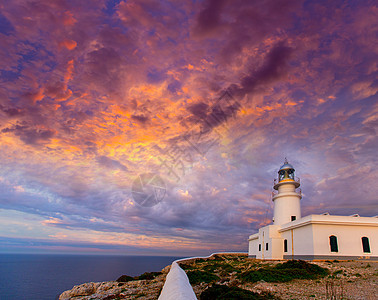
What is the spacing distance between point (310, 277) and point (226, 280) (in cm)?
447

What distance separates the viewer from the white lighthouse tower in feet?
89.3

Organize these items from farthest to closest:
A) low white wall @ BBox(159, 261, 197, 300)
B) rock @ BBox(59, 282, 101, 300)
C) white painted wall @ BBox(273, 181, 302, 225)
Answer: white painted wall @ BBox(273, 181, 302, 225), rock @ BBox(59, 282, 101, 300), low white wall @ BBox(159, 261, 197, 300)

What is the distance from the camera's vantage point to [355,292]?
30.2ft

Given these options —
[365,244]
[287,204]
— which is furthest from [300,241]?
[287,204]

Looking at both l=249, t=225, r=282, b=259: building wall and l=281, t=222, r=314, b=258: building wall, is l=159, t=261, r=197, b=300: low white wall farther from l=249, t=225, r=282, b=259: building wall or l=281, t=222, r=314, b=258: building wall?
l=249, t=225, r=282, b=259: building wall

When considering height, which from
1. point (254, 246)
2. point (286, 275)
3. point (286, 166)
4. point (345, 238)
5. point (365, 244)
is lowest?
point (286, 275)

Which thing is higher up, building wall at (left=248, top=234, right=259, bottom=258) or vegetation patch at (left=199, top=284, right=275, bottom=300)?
building wall at (left=248, top=234, right=259, bottom=258)

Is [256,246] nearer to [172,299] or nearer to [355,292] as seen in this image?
[355,292]

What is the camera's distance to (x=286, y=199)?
2783 cm

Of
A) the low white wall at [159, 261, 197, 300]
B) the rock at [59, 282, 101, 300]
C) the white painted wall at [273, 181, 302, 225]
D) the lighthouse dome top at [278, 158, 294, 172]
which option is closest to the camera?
the low white wall at [159, 261, 197, 300]

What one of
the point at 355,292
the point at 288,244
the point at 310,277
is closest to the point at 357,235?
the point at 288,244

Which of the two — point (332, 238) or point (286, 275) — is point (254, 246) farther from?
point (286, 275)

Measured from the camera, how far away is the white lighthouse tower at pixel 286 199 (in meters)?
27.2

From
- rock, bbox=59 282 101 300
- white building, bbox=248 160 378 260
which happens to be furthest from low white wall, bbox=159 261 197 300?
white building, bbox=248 160 378 260
